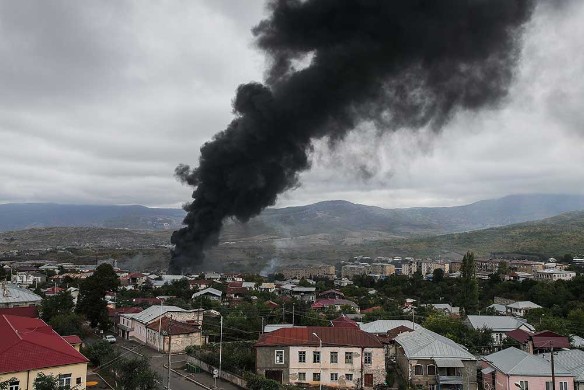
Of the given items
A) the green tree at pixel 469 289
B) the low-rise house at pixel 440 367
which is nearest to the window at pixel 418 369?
the low-rise house at pixel 440 367

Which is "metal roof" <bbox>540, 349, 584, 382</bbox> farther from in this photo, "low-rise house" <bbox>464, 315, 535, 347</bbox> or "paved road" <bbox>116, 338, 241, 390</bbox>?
"paved road" <bbox>116, 338, 241, 390</bbox>

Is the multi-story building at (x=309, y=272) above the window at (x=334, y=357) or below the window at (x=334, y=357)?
below

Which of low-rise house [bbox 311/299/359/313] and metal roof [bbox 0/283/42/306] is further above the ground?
metal roof [bbox 0/283/42/306]

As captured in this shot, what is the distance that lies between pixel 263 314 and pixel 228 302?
12.0 meters

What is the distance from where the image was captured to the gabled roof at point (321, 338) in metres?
24.9

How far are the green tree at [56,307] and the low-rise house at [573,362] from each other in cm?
2856

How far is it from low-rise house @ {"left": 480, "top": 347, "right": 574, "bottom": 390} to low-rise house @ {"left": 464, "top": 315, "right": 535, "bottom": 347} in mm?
14555

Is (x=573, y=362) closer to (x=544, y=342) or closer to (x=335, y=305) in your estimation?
(x=544, y=342)

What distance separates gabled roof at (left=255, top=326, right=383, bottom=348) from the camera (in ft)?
81.8

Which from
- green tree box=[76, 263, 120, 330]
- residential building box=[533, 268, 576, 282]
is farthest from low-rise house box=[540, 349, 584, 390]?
residential building box=[533, 268, 576, 282]

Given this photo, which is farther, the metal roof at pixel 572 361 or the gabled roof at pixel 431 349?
Result: the gabled roof at pixel 431 349

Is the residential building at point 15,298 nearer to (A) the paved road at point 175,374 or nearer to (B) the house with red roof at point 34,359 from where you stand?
(A) the paved road at point 175,374

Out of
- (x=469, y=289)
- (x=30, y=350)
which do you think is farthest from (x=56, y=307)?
(x=469, y=289)

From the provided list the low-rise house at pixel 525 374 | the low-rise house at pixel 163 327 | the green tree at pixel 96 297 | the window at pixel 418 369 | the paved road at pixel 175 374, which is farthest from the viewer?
the green tree at pixel 96 297
